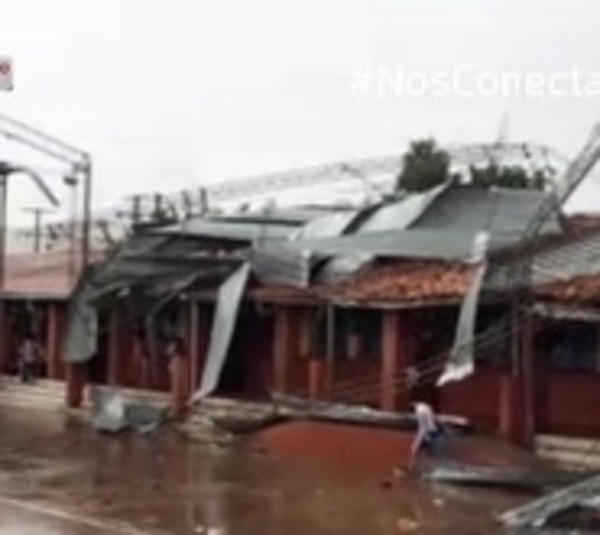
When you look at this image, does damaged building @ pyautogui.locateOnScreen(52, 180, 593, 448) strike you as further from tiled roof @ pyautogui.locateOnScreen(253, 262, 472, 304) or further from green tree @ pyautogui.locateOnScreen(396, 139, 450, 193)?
green tree @ pyautogui.locateOnScreen(396, 139, 450, 193)

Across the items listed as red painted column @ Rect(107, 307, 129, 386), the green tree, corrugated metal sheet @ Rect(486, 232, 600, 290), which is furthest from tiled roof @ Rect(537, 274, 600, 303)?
the green tree

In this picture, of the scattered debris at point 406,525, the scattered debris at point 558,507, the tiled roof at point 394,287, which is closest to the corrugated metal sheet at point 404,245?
the tiled roof at point 394,287

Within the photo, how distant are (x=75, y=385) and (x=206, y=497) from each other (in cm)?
1616

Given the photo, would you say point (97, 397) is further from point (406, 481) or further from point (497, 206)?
point (406, 481)

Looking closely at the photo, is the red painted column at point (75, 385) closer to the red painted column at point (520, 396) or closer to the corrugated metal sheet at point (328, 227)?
the corrugated metal sheet at point (328, 227)

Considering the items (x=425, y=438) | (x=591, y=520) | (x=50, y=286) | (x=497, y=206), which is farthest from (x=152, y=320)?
(x=591, y=520)

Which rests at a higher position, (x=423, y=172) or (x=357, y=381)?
(x=423, y=172)

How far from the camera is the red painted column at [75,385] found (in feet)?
118

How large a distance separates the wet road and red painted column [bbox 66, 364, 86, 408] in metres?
8.31

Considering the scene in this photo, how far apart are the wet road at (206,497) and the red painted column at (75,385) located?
831 centimetres

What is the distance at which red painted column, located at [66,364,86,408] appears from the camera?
36.0m

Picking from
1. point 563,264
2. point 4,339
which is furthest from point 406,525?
point 4,339

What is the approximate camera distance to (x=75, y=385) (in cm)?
3628

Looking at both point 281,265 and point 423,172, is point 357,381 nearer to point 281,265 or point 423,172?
point 281,265
